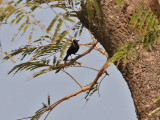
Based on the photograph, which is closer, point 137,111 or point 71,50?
point 137,111

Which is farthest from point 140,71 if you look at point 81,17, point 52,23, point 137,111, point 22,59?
point 22,59

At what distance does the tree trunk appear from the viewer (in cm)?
291

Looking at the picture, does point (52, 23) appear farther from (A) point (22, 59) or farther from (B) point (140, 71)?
(A) point (22, 59)

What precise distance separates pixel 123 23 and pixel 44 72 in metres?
1.37

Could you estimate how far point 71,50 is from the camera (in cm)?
554

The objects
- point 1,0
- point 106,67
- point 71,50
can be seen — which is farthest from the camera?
point 71,50

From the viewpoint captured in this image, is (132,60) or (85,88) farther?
(85,88)

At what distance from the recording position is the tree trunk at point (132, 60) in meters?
2.91

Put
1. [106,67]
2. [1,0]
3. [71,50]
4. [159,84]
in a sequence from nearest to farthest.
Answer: [1,0]
[159,84]
[106,67]
[71,50]

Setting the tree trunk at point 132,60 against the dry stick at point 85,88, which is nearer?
the tree trunk at point 132,60

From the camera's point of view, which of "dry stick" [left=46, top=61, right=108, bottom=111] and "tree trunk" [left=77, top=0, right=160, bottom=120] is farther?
"dry stick" [left=46, top=61, right=108, bottom=111]

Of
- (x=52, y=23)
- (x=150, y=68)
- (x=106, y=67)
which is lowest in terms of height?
(x=150, y=68)

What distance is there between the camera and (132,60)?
301 centimetres

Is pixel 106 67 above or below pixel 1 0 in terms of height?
below
